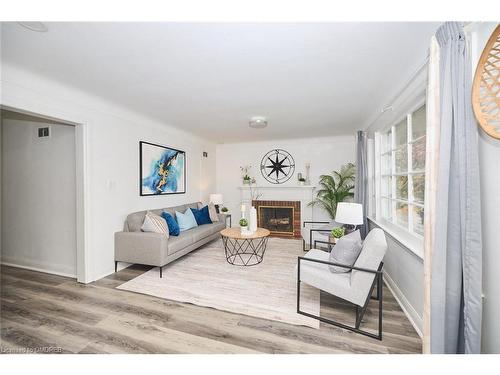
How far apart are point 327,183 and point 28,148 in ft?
18.4

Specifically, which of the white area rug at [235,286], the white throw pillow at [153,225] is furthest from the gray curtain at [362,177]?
the white throw pillow at [153,225]

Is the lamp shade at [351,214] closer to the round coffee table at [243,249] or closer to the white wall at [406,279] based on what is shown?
the white wall at [406,279]

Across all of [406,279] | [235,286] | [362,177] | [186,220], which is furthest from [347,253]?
[186,220]

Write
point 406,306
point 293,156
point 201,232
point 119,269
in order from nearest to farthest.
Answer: point 406,306
point 119,269
point 201,232
point 293,156

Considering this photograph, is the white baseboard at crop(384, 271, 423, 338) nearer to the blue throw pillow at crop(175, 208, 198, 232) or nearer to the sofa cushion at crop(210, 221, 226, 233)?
the sofa cushion at crop(210, 221, 226, 233)

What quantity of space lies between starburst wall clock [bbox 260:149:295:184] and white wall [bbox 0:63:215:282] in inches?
107

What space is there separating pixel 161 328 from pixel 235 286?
972 mm

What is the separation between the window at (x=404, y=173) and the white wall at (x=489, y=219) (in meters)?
0.97

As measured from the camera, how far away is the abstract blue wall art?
12.0ft

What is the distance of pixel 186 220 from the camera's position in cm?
399

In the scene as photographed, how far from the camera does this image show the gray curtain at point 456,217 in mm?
1188

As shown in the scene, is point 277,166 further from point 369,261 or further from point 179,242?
point 369,261

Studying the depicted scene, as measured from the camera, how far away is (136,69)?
6.69 feet
